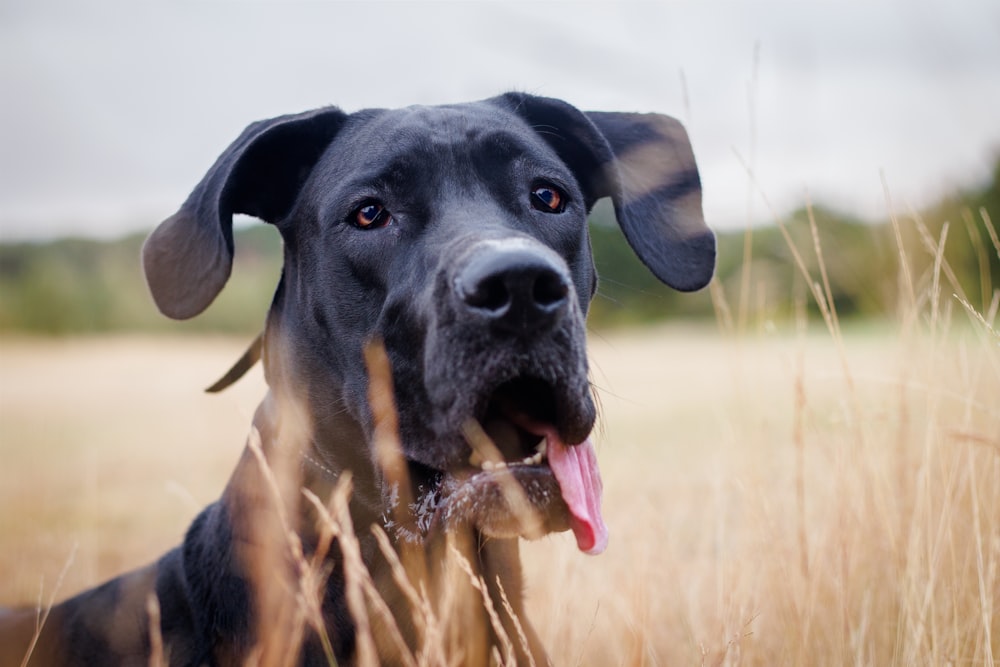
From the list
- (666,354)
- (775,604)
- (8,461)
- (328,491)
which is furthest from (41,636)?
(666,354)

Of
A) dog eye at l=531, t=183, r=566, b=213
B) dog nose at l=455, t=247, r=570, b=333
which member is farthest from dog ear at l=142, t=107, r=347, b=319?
dog nose at l=455, t=247, r=570, b=333

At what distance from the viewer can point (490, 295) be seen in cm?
209

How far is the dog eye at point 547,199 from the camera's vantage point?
280cm

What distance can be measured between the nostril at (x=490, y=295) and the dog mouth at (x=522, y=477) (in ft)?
0.67

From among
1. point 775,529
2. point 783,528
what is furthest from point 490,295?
point 783,528

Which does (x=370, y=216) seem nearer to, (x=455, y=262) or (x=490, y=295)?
(x=455, y=262)

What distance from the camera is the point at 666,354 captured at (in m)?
22.7

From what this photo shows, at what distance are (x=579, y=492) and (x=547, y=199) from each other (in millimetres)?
1004

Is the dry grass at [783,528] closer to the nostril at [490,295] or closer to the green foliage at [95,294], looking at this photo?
the nostril at [490,295]

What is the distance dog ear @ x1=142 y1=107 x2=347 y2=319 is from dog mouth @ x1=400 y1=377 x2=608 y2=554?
1.00 metres

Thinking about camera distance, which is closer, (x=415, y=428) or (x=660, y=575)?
(x=415, y=428)

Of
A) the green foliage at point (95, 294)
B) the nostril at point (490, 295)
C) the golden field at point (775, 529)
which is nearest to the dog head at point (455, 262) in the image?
the nostril at point (490, 295)

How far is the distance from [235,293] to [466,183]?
108ft

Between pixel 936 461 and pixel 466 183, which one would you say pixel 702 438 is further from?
pixel 466 183
